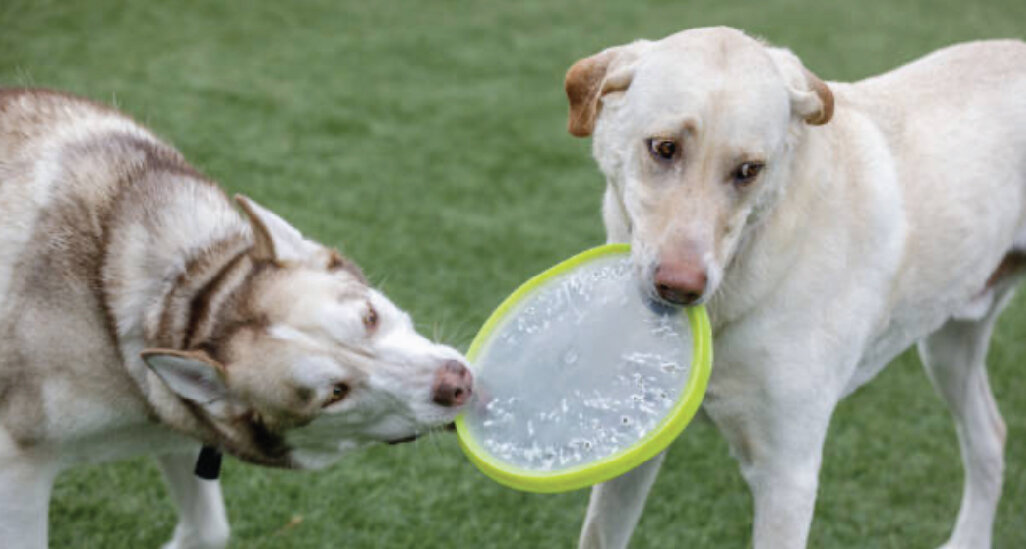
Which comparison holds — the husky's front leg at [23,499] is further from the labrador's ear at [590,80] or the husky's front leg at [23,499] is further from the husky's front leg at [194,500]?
the labrador's ear at [590,80]

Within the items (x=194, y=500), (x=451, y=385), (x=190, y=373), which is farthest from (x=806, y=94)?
(x=194, y=500)

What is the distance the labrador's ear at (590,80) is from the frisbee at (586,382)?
1.14 ft

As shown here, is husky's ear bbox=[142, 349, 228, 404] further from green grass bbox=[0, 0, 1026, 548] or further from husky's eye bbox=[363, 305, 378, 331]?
green grass bbox=[0, 0, 1026, 548]

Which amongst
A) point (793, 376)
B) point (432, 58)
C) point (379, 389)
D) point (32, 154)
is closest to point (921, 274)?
point (793, 376)

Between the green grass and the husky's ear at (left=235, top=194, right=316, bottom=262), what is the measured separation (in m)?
1.38

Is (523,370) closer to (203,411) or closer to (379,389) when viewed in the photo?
(379,389)

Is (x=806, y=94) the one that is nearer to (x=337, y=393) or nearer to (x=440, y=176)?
(x=337, y=393)

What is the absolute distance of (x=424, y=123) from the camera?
22.5 ft

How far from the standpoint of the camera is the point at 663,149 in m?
2.57

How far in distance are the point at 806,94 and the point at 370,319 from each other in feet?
3.99

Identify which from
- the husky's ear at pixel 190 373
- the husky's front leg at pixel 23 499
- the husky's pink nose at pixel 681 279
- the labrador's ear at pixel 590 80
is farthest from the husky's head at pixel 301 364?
the labrador's ear at pixel 590 80

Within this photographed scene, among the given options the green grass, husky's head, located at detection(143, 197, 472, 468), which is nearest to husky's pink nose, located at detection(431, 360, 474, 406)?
husky's head, located at detection(143, 197, 472, 468)

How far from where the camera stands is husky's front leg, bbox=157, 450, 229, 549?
3.42 m

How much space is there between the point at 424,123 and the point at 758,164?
449 centimetres
